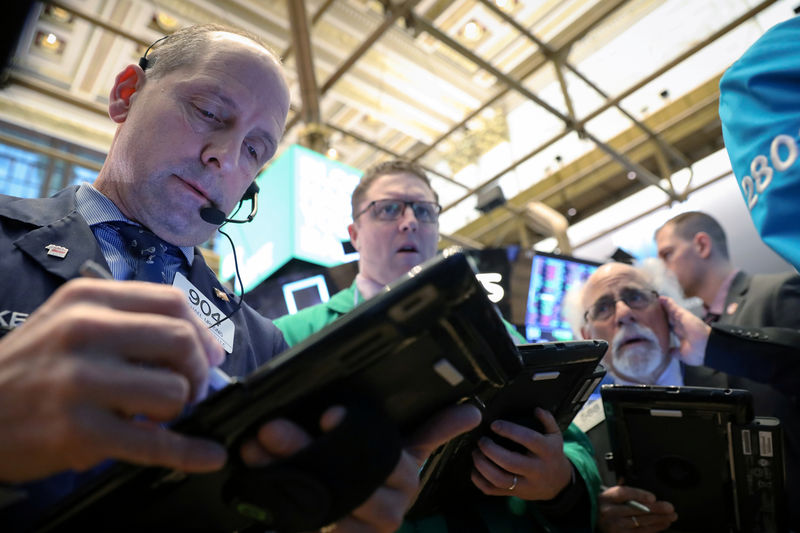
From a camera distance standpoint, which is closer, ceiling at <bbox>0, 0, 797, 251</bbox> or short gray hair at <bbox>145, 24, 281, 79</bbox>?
short gray hair at <bbox>145, 24, 281, 79</bbox>

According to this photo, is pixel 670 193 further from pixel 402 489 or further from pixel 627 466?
pixel 402 489

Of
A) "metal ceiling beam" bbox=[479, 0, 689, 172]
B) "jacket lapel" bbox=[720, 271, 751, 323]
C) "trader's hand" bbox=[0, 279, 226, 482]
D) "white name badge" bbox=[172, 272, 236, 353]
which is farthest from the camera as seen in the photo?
"metal ceiling beam" bbox=[479, 0, 689, 172]

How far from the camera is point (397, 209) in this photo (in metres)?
2.38

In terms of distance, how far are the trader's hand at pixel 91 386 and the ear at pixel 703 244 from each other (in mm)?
3781

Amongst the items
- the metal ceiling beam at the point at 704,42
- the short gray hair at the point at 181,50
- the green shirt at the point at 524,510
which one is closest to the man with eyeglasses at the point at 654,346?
the green shirt at the point at 524,510

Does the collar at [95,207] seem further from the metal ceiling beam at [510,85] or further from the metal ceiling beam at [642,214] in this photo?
the metal ceiling beam at [642,214]

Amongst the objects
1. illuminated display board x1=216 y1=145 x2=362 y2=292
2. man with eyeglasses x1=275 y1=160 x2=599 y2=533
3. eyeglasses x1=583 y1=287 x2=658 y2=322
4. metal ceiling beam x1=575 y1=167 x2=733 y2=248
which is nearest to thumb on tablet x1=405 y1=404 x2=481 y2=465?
man with eyeglasses x1=275 y1=160 x2=599 y2=533

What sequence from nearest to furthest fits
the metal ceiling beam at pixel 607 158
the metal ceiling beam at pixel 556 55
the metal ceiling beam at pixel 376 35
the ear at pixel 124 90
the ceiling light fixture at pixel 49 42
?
the ear at pixel 124 90, the metal ceiling beam at pixel 376 35, the metal ceiling beam at pixel 556 55, the ceiling light fixture at pixel 49 42, the metal ceiling beam at pixel 607 158

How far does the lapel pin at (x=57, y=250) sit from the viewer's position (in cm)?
87

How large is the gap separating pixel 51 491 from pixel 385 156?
8.03 metres

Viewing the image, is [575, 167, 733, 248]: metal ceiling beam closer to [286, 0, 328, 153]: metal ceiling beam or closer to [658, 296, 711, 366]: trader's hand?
[286, 0, 328, 153]: metal ceiling beam

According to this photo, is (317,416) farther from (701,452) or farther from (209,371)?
(701,452)

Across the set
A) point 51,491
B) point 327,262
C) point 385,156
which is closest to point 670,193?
point 385,156

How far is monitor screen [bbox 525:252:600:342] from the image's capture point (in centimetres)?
391
